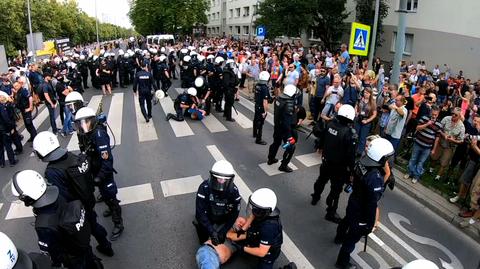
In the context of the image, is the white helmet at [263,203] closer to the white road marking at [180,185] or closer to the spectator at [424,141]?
the white road marking at [180,185]

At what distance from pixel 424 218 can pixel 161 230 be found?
184 inches

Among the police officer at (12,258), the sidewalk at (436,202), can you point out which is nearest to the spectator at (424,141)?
the sidewalk at (436,202)

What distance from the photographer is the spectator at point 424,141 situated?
292 inches

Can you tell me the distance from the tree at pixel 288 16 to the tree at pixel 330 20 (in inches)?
38.4

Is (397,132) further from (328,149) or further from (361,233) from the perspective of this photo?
(361,233)

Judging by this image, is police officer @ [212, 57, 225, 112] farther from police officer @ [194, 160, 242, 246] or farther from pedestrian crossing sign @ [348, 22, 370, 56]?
police officer @ [194, 160, 242, 246]

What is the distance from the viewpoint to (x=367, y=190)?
447 cm

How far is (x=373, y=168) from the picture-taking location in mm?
4535

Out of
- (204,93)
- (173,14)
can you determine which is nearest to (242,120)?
(204,93)

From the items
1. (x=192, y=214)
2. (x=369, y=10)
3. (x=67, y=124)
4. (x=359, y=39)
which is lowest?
(x=192, y=214)

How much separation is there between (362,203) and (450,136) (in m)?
4.04

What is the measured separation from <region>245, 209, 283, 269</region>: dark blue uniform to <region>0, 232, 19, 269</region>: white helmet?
2510 millimetres

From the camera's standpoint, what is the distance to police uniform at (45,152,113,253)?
429cm

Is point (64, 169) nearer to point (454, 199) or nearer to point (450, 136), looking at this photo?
point (454, 199)
